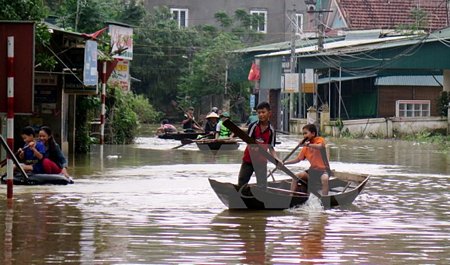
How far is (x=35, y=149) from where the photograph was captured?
16.9 metres

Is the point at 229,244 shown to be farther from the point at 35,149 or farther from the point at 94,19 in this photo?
the point at 94,19

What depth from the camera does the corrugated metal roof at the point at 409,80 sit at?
47812 millimetres

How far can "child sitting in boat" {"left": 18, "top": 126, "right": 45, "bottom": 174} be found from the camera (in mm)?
16953

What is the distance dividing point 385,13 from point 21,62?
4903 centimetres

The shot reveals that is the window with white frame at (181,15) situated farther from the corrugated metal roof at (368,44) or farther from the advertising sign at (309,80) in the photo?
the advertising sign at (309,80)

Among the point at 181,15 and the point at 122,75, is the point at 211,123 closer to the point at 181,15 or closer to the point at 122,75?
the point at 122,75

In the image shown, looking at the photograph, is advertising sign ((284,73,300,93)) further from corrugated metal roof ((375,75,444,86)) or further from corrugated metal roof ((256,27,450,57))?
corrugated metal roof ((375,75,444,86))

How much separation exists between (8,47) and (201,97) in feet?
158

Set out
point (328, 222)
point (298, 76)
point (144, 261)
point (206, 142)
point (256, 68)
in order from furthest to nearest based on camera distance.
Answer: point (256, 68), point (298, 76), point (206, 142), point (328, 222), point (144, 261)

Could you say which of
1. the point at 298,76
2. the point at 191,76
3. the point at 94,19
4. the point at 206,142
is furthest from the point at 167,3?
the point at 206,142

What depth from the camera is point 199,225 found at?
42.1 feet

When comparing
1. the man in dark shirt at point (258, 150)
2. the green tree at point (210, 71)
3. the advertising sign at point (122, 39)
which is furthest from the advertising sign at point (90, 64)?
the green tree at point (210, 71)

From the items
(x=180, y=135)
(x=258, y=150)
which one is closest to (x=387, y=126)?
(x=180, y=135)

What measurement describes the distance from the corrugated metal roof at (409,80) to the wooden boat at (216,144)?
18055 millimetres
